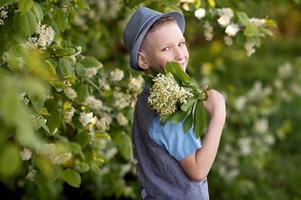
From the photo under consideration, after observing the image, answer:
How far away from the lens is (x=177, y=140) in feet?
8.45

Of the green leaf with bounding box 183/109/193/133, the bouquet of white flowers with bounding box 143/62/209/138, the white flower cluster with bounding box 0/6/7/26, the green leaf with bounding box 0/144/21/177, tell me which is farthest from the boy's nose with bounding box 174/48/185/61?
the green leaf with bounding box 0/144/21/177

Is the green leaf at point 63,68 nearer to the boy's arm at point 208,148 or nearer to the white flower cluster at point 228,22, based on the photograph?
the boy's arm at point 208,148

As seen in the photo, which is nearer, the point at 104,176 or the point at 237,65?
the point at 104,176

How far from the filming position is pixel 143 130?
2678 millimetres

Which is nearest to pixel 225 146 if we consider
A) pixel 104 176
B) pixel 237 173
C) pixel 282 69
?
pixel 237 173

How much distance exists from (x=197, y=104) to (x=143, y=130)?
0.28 m

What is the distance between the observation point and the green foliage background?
1966 millimetres

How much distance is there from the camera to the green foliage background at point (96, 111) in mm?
1966

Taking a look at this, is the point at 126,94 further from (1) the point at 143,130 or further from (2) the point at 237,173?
(2) the point at 237,173

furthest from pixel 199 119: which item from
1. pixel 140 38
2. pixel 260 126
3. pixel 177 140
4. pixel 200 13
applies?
pixel 260 126

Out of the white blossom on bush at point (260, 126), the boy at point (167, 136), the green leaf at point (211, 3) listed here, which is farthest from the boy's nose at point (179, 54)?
the white blossom on bush at point (260, 126)

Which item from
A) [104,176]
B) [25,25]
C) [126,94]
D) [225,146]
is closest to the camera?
[25,25]

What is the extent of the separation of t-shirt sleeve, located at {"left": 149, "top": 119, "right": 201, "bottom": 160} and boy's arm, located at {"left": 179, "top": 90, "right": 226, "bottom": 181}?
0.02 m

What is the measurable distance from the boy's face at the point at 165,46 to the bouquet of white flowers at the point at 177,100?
0.39 ft
